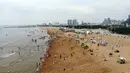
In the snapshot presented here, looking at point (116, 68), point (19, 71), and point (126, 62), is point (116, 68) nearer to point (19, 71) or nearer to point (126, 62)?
point (126, 62)

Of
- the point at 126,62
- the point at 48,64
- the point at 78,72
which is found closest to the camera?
the point at 78,72

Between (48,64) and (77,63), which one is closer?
(77,63)

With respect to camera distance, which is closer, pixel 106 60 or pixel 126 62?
pixel 126 62

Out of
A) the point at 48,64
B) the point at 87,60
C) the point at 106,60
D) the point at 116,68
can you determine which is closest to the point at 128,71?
the point at 116,68

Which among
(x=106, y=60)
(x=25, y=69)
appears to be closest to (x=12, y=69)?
(x=25, y=69)

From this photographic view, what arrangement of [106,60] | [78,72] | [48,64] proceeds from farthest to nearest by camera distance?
[48,64] < [106,60] < [78,72]

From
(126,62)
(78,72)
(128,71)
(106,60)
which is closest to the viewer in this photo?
(128,71)

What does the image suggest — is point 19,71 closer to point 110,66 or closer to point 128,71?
point 110,66

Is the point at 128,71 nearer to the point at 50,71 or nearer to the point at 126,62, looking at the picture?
the point at 126,62
